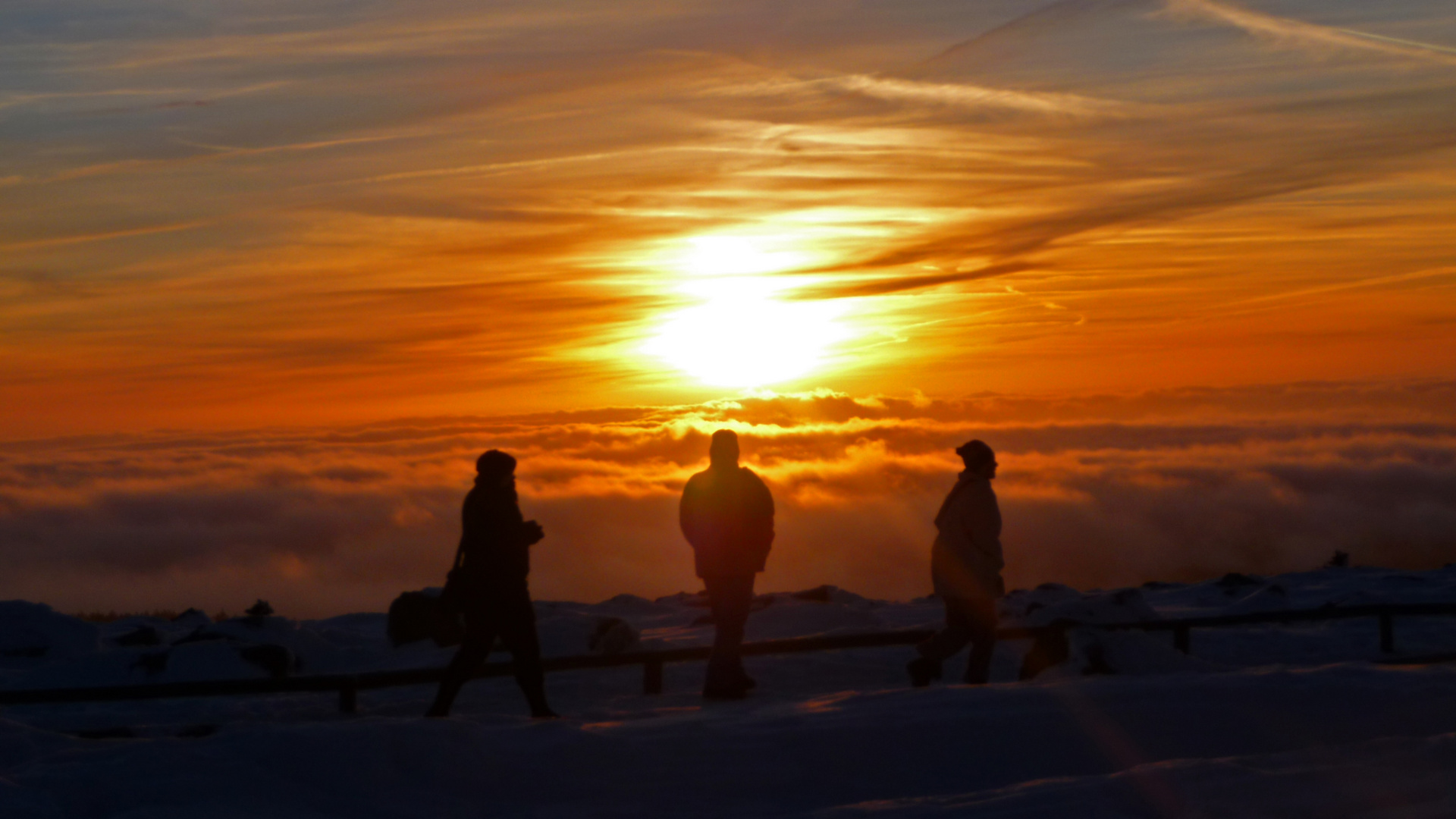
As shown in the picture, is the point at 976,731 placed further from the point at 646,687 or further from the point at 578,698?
the point at 578,698

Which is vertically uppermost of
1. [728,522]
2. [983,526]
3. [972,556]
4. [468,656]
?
[728,522]

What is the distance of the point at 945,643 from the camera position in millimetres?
10164

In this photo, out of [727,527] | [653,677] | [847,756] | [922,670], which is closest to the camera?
[847,756]

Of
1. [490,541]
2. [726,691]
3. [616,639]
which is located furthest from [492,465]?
[616,639]

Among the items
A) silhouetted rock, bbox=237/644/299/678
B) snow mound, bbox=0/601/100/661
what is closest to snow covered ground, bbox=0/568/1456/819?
silhouetted rock, bbox=237/644/299/678

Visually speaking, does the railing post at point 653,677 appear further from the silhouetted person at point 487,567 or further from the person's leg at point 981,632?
the person's leg at point 981,632

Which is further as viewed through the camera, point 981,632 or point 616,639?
point 616,639

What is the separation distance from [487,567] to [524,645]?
629 millimetres

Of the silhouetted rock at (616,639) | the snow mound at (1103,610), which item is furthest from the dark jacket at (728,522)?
the silhouetted rock at (616,639)

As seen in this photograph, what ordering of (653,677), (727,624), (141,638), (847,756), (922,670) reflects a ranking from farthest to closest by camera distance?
(141,638), (653,677), (922,670), (727,624), (847,756)

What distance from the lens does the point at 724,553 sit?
31.8 feet

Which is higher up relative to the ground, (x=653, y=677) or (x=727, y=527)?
(x=727, y=527)

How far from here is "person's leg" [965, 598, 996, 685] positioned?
9.89m

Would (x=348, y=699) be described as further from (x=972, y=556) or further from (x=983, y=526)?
(x=983, y=526)
